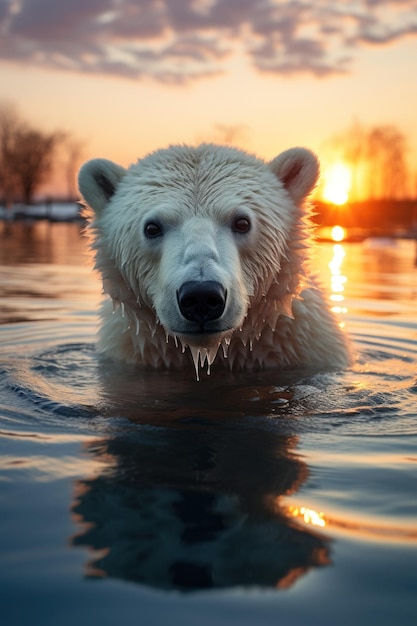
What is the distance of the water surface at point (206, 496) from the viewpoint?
1858 mm

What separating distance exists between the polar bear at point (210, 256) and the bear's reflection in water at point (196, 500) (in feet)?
1.63

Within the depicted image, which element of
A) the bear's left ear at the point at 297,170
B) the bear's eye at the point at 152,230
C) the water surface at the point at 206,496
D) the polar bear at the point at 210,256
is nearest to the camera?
the water surface at the point at 206,496

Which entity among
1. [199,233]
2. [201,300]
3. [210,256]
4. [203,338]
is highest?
[199,233]

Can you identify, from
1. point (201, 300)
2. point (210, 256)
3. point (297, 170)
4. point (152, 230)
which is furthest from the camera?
point (297, 170)

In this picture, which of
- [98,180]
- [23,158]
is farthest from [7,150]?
[98,180]

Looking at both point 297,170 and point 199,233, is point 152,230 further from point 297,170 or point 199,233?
point 297,170

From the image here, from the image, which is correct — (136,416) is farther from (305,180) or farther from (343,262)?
(343,262)

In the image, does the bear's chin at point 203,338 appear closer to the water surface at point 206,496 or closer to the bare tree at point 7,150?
the water surface at point 206,496

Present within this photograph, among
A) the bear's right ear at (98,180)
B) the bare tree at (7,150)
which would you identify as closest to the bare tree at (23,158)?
the bare tree at (7,150)

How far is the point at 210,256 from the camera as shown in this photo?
3.53 m

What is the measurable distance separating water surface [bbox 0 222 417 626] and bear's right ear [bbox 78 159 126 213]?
114cm

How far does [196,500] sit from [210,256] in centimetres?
140

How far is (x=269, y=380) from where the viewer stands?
459 cm

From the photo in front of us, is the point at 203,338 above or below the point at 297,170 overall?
below
